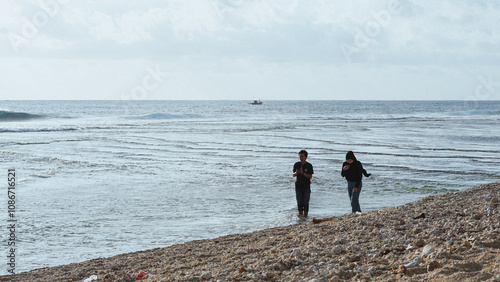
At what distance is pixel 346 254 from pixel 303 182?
4651mm

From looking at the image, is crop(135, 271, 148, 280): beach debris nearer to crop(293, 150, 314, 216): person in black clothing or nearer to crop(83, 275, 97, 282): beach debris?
crop(83, 275, 97, 282): beach debris

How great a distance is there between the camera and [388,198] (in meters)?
12.4

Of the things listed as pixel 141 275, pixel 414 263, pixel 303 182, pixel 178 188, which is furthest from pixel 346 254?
pixel 178 188

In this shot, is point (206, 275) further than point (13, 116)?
No

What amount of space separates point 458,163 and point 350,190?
10891 millimetres

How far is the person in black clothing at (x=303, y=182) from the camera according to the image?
10.1 metres

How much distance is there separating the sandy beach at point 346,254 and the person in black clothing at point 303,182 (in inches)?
79.3

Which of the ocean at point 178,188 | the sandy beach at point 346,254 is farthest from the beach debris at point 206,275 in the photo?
the ocean at point 178,188

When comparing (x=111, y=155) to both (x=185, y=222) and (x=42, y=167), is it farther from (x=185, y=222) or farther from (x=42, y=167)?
(x=185, y=222)

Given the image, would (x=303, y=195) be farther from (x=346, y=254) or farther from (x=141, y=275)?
(x=141, y=275)

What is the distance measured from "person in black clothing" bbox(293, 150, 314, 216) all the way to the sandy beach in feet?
6.61

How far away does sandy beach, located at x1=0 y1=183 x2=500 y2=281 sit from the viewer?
4852mm

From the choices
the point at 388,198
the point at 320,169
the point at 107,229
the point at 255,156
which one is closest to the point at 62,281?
the point at 107,229

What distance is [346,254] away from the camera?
5656 millimetres
